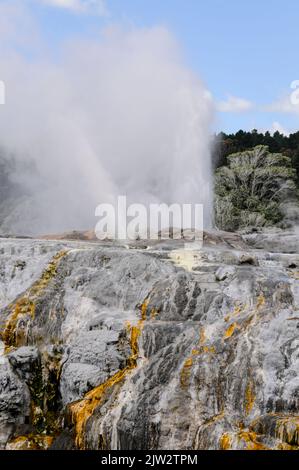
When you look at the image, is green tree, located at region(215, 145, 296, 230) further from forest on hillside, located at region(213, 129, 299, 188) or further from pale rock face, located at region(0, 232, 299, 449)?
pale rock face, located at region(0, 232, 299, 449)

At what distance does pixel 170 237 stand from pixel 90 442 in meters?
8.61

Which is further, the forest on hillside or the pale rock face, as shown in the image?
the forest on hillside

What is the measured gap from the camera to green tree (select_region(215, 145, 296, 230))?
30391 millimetres

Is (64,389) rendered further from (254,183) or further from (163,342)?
(254,183)

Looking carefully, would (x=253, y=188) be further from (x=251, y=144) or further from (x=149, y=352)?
(x=149, y=352)

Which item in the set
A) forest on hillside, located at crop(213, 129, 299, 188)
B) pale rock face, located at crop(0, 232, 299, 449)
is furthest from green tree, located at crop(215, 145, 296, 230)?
pale rock face, located at crop(0, 232, 299, 449)

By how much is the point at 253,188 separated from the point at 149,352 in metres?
23.8

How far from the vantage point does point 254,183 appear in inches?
1284

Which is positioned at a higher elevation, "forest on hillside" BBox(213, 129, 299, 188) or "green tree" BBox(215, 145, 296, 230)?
"forest on hillside" BBox(213, 129, 299, 188)

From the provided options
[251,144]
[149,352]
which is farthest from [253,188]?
[149,352]

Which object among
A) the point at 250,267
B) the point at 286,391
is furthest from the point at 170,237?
the point at 286,391

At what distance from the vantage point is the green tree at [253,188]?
30.4m

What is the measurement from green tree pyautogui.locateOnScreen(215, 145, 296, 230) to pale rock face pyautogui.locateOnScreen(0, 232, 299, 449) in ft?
56.1

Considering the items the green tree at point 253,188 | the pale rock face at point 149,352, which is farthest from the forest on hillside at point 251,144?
the pale rock face at point 149,352
